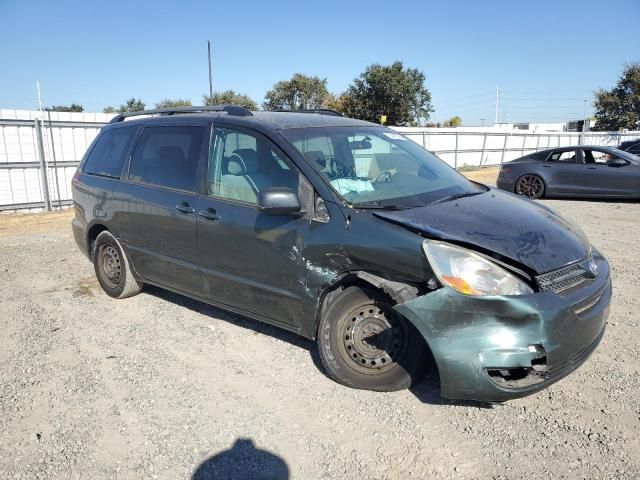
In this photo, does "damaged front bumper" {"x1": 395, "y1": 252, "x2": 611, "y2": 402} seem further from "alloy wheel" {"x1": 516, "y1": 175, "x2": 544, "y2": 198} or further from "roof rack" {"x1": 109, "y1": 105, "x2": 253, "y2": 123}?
"alloy wheel" {"x1": 516, "y1": 175, "x2": 544, "y2": 198}

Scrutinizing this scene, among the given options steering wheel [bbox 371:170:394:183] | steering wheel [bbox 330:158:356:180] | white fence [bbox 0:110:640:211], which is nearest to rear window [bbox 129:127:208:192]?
steering wheel [bbox 330:158:356:180]

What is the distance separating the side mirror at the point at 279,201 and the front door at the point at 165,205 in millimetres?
948

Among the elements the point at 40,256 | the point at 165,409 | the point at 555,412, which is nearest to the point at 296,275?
the point at 165,409

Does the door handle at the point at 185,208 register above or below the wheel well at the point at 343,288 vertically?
above

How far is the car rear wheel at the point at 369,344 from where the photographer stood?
10.4 ft

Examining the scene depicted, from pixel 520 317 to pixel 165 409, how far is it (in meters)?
2.20

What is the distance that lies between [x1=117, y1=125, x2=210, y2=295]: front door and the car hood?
68.0 inches

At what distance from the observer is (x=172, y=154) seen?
446 cm

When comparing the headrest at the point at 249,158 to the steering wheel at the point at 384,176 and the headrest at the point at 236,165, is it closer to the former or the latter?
the headrest at the point at 236,165

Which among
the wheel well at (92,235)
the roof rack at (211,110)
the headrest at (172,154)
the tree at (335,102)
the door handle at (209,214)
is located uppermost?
the tree at (335,102)

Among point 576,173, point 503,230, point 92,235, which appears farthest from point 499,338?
point 576,173

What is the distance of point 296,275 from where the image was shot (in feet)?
11.4

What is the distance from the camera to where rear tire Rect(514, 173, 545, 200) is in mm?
12641

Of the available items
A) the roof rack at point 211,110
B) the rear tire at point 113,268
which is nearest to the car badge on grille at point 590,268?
the roof rack at point 211,110
